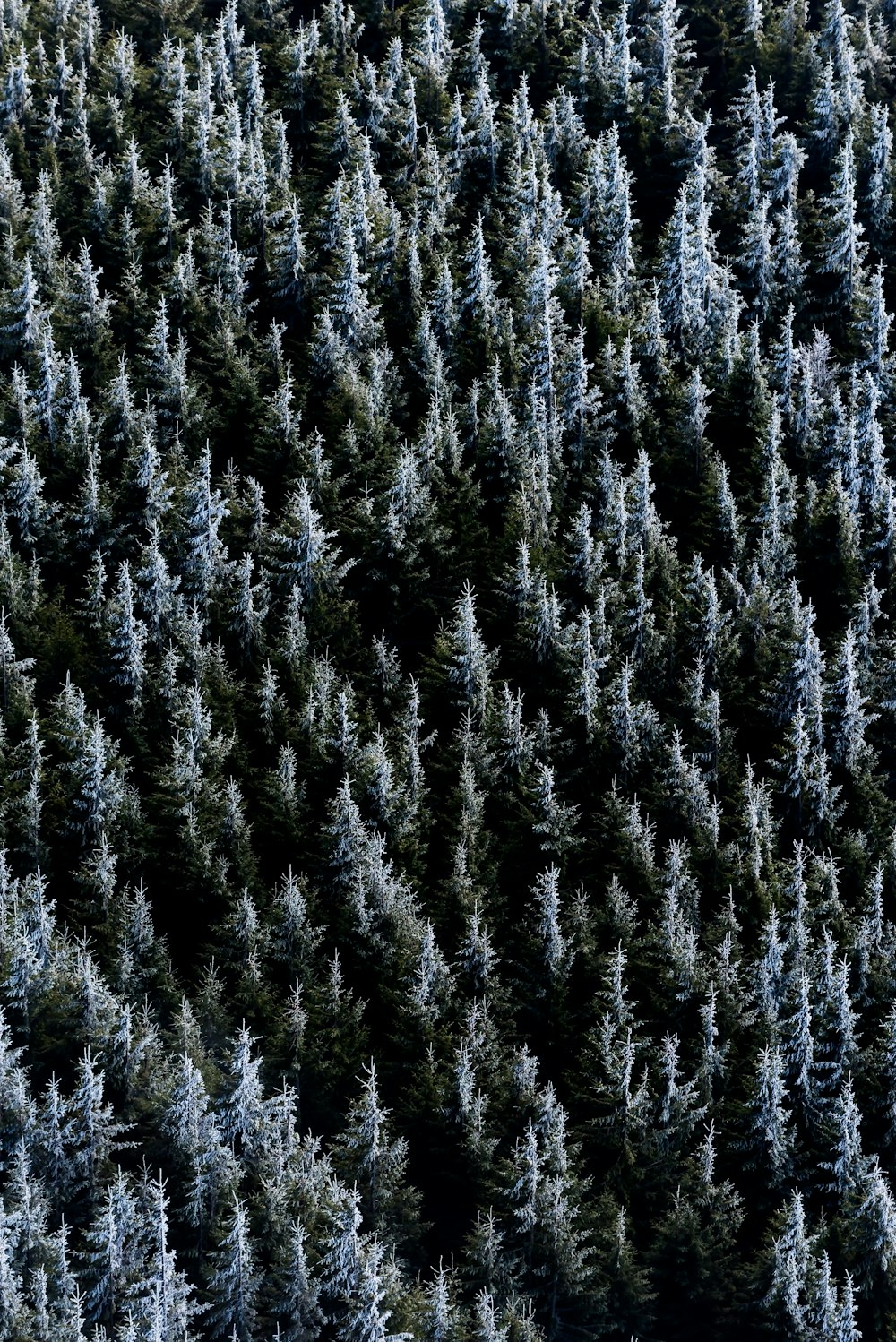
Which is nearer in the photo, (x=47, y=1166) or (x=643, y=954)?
(x=47, y=1166)

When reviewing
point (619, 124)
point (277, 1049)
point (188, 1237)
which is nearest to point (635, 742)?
point (277, 1049)

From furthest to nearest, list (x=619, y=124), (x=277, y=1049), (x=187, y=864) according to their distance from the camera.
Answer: (x=619, y=124)
(x=187, y=864)
(x=277, y=1049)

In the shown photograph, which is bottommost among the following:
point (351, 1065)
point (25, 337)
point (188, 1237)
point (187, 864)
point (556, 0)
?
point (188, 1237)

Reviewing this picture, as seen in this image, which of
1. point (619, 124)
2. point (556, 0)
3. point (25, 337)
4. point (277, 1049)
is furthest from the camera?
point (556, 0)

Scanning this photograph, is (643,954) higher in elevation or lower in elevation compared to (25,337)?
lower

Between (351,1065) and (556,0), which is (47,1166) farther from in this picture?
(556,0)

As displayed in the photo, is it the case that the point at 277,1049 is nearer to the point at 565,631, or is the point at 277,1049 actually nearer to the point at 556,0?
the point at 565,631
